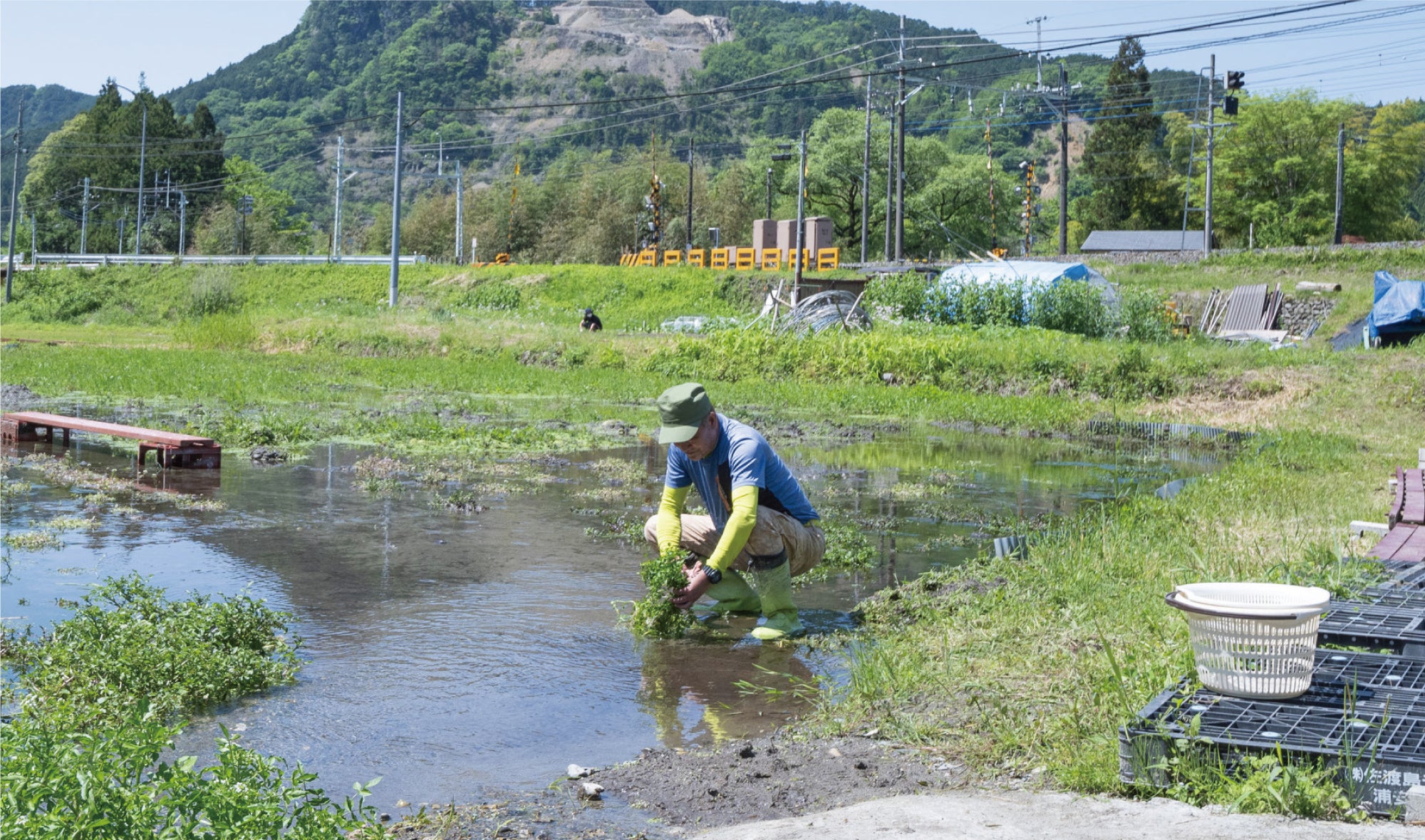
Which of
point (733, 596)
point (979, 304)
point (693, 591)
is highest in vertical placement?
point (979, 304)

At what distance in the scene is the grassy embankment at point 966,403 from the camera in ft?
18.7

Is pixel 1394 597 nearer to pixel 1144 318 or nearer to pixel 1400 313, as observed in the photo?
pixel 1144 318

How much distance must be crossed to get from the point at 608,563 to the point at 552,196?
80.4 m

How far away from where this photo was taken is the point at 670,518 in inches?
288

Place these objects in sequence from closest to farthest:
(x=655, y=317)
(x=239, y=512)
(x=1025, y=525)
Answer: (x=1025, y=525) → (x=239, y=512) → (x=655, y=317)

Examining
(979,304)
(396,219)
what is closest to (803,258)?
(396,219)

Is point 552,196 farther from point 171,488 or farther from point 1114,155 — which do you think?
point 171,488

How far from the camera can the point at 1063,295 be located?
2798 cm

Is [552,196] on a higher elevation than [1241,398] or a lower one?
higher

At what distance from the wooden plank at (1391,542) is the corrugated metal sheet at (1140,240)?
64463 millimetres

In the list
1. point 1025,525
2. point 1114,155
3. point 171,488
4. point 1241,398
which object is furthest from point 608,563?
point 1114,155

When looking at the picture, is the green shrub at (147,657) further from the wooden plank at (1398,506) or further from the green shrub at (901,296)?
the green shrub at (901,296)

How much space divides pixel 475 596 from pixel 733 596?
182 centimetres

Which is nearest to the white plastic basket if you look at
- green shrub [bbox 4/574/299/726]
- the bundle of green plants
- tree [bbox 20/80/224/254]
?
the bundle of green plants
